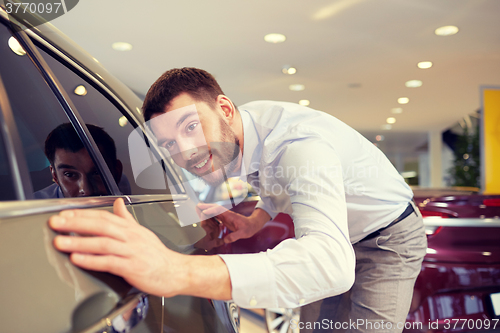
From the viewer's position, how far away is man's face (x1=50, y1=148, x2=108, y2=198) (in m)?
0.71

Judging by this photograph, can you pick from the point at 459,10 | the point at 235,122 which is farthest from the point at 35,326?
the point at 459,10

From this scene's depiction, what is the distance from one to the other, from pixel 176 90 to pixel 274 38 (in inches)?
139

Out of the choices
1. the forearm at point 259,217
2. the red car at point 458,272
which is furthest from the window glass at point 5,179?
the red car at point 458,272

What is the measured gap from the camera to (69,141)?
75cm

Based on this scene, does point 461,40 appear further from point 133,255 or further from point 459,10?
point 133,255

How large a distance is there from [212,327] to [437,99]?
817 centimetres

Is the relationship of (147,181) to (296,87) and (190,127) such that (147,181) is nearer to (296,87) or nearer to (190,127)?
(190,127)

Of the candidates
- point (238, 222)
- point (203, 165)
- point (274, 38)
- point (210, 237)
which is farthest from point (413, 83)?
point (210, 237)

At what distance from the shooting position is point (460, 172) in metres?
10.4

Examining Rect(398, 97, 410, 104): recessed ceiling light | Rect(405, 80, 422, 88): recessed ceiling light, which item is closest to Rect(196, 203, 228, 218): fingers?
Rect(405, 80, 422, 88): recessed ceiling light

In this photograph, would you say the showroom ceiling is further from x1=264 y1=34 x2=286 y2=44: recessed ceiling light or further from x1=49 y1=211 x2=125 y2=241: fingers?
x1=49 y1=211 x2=125 y2=241: fingers

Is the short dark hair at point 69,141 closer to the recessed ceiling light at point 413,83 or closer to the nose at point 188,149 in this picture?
the nose at point 188,149

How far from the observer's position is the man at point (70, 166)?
27.7 inches

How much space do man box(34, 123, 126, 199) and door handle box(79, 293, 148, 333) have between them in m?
0.28
